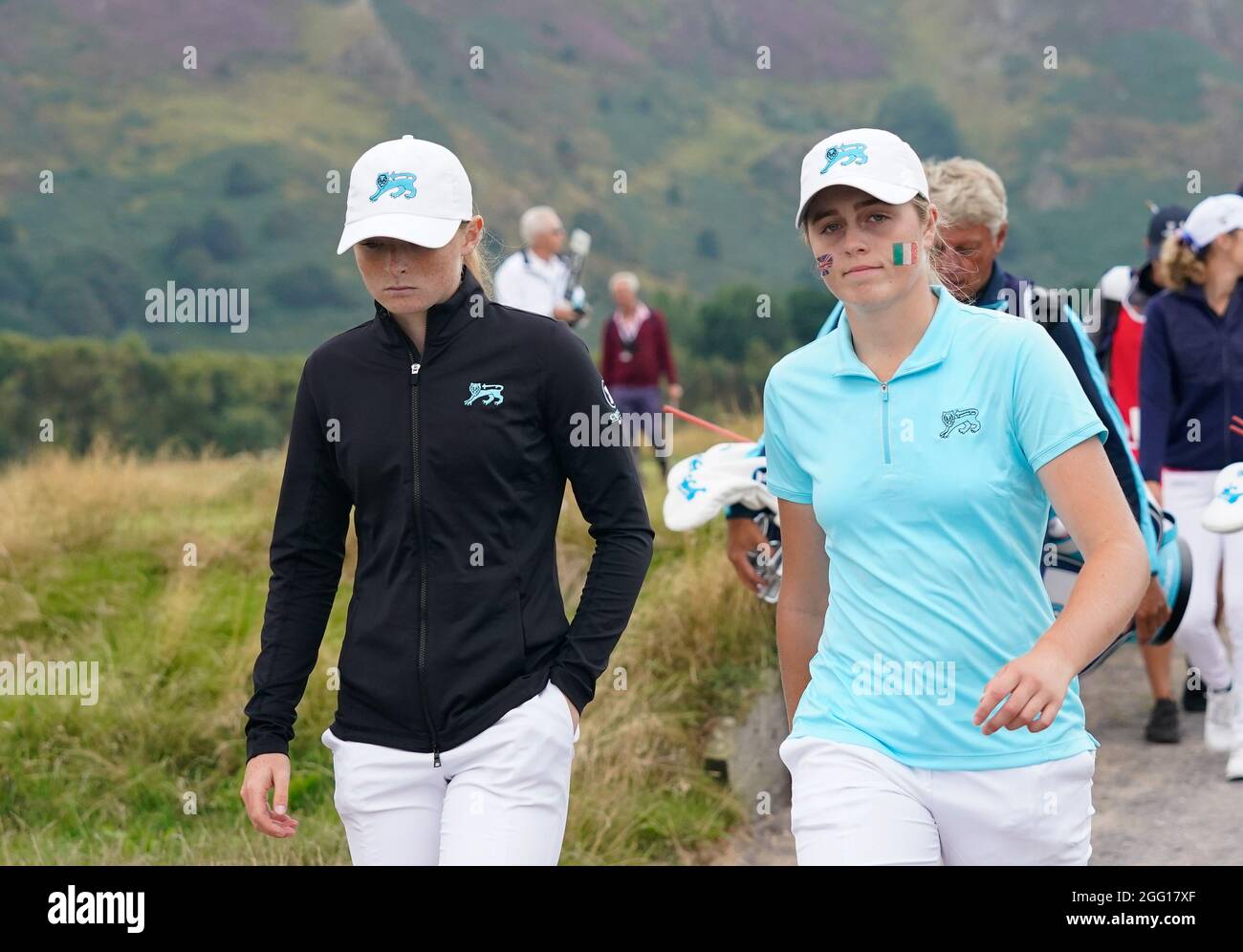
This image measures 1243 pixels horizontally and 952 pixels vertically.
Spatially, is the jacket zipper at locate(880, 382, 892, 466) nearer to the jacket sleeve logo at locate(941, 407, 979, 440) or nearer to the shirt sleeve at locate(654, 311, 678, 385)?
the jacket sleeve logo at locate(941, 407, 979, 440)

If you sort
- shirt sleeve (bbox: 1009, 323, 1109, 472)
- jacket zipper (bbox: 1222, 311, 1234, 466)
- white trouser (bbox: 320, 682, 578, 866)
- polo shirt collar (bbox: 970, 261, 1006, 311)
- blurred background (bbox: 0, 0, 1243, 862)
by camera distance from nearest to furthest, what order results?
shirt sleeve (bbox: 1009, 323, 1109, 472) → white trouser (bbox: 320, 682, 578, 866) → polo shirt collar (bbox: 970, 261, 1006, 311) → jacket zipper (bbox: 1222, 311, 1234, 466) → blurred background (bbox: 0, 0, 1243, 862)

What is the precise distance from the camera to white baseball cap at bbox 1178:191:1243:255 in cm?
679

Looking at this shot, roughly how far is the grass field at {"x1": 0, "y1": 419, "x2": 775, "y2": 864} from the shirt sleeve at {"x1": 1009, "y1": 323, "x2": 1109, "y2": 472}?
375 cm

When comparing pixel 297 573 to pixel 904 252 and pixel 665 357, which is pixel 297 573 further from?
pixel 665 357

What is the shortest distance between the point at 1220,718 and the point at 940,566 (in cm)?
471

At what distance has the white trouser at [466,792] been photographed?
3188 mm

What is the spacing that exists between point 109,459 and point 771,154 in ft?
360

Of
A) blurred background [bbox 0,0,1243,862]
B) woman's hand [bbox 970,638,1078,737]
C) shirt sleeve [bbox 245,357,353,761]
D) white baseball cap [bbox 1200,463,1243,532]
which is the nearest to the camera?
woman's hand [bbox 970,638,1078,737]

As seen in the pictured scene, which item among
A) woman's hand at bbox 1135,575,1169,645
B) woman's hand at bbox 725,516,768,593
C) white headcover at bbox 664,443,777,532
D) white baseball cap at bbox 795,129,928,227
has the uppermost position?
white baseball cap at bbox 795,129,928,227

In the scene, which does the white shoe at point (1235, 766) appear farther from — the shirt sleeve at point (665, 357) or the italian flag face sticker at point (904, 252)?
the shirt sleeve at point (665, 357)

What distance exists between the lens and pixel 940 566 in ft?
9.63
